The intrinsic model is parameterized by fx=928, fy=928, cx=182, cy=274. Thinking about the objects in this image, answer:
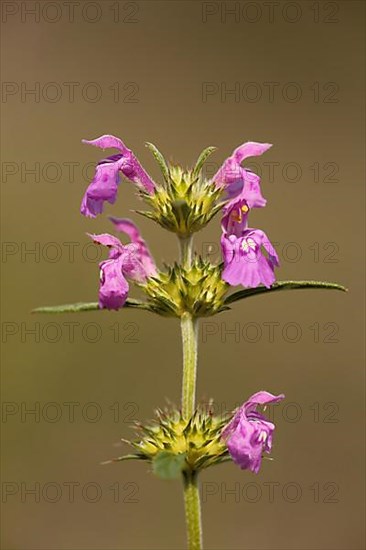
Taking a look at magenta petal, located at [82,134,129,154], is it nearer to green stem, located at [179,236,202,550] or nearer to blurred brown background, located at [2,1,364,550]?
green stem, located at [179,236,202,550]

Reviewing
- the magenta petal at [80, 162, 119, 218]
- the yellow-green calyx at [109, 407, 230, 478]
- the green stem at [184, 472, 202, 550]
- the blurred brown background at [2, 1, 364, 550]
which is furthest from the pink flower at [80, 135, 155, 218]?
the blurred brown background at [2, 1, 364, 550]

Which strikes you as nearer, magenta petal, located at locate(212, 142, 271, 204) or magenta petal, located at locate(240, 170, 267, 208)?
magenta petal, located at locate(240, 170, 267, 208)

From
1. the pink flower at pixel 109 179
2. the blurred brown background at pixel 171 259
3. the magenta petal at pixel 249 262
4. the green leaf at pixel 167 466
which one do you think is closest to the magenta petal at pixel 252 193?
the magenta petal at pixel 249 262

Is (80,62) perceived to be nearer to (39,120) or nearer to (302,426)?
(39,120)

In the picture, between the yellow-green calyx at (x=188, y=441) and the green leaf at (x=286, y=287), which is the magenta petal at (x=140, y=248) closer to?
the green leaf at (x=286, y=287)

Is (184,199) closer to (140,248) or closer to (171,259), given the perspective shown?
(140,248)

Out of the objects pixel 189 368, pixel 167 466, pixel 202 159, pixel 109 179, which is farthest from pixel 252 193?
pixel 167 466
